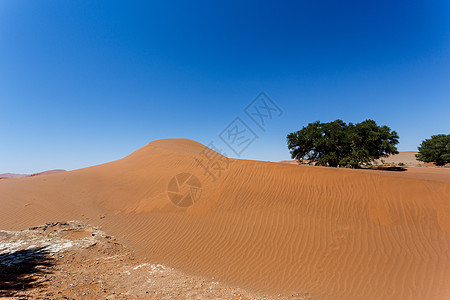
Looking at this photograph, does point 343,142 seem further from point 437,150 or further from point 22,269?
point 22,269

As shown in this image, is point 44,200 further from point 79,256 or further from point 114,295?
point 114,295

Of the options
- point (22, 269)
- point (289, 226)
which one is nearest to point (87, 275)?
point (22, 269)

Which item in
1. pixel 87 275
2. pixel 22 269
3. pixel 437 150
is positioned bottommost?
pixel 87 275

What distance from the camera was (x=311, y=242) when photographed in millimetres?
5613

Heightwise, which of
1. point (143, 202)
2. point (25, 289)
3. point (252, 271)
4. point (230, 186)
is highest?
point (230, 186)

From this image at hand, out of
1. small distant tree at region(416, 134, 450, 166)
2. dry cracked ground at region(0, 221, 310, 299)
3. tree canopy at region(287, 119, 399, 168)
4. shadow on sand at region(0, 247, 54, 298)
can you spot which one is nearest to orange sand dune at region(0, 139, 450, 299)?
dry cracked ground at region(0, 221, 310, 299)

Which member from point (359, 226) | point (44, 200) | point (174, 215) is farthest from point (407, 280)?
point (44, 200)

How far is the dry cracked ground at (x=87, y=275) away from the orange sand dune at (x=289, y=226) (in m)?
0.59

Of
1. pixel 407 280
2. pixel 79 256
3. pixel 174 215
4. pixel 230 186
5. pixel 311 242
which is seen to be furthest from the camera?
pixel 230 186

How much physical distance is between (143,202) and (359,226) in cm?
984

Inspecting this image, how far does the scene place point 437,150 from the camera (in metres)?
27.8

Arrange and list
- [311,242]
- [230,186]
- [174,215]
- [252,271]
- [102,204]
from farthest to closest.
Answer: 1. [102,204]
2. [230,186]
3. [174,215]
4. [311,242]
5. [252,271]

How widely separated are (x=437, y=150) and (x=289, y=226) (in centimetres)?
3749

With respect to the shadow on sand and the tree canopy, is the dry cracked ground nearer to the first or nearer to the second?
the shadow on sand
